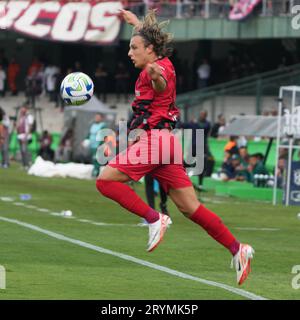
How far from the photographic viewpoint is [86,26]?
47781 mm

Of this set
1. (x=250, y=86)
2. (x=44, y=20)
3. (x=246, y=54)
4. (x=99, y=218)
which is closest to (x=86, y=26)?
(x=44, y=20)

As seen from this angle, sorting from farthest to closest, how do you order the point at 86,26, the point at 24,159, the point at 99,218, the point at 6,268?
the point at 86,26, the point at 24,159, the point at 99,218, the point at 6,268

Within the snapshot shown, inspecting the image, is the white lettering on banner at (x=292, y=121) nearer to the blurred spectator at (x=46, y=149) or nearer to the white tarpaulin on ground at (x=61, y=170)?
the white tarpaulin on ground at (x=61, y=170)

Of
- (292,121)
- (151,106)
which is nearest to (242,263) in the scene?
(151,106)

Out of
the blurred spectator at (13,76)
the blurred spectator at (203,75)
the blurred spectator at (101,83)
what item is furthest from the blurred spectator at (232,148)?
the blurred spectator at (13,76)

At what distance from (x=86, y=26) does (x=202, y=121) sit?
16.9 m

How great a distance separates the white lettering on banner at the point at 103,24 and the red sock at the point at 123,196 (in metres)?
35.0

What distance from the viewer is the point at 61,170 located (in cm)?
3488

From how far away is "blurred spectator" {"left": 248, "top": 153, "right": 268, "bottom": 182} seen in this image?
29.0m

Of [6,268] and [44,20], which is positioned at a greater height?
[44,20]

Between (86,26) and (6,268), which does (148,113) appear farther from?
(86,26)

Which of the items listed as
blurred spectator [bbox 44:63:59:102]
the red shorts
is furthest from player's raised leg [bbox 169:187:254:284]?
blurred spectator [bbox 44:63:59:102]

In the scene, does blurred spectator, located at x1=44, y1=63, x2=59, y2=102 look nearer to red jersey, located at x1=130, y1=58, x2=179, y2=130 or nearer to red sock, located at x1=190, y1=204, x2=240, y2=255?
red jersey, located at x1=130, y1=58, x2=179, y2=130

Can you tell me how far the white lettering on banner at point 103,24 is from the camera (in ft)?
154
